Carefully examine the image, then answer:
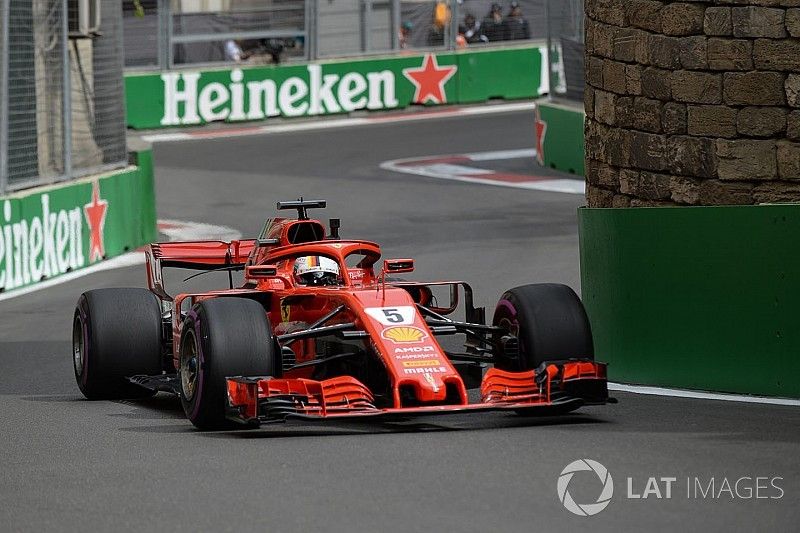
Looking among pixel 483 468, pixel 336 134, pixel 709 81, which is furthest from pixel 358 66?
pixel 483 468

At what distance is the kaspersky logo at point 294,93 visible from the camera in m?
31.9

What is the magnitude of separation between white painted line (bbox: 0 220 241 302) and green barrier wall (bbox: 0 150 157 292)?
8 cm

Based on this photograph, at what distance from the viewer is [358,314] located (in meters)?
9.44

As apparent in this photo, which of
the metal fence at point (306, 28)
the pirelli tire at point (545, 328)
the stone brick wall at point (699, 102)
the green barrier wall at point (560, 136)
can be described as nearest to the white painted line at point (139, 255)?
the green barrier wall at point (560, 136)

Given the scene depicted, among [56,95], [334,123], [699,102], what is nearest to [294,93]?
[334,123]

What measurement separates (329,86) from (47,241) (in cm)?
1620

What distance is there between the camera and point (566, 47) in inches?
1035

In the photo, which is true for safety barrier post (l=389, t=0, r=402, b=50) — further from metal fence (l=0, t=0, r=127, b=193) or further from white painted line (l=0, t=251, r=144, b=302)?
white painted line (l=0, t=251, r=144, b=302)

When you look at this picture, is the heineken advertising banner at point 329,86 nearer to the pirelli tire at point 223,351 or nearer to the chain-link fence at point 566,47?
the chain-link fence at point 566,47

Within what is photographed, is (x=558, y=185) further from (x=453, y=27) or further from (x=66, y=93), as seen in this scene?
(x=453, y=27)

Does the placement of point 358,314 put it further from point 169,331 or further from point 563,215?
point 563,215

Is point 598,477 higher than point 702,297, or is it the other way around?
point 702,297
